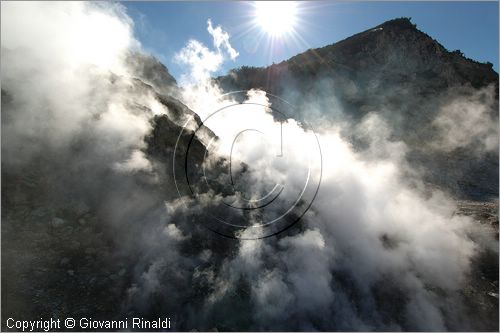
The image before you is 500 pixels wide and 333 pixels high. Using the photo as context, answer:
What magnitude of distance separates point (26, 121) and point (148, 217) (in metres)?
3.78

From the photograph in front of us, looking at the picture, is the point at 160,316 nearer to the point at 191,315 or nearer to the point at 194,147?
the point at 191,315

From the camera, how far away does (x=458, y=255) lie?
26.3 feet

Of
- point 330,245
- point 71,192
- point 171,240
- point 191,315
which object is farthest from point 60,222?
point 330,245

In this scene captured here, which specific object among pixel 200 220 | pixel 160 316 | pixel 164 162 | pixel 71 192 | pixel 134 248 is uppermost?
pixel 164 162

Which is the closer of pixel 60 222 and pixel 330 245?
pixel 60 222

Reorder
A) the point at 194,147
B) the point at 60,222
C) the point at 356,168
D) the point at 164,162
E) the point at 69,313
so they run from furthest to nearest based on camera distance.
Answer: the point at 356,168
the point at 194,147
the point at 164,162
the point at 60,222
the point at 69,313

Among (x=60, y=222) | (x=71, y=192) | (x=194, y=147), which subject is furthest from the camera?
(x=194, y=147)

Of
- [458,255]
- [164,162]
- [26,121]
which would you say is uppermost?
[26,121]

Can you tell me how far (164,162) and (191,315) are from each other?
437cm

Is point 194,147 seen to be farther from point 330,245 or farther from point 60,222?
point 330,245

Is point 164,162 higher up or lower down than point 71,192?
higher up

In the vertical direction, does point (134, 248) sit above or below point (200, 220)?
below

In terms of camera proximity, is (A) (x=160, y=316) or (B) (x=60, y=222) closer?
(A) (x=160, y=316)

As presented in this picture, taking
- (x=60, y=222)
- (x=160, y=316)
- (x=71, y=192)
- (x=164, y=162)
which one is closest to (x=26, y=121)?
(x=71, y=192)
